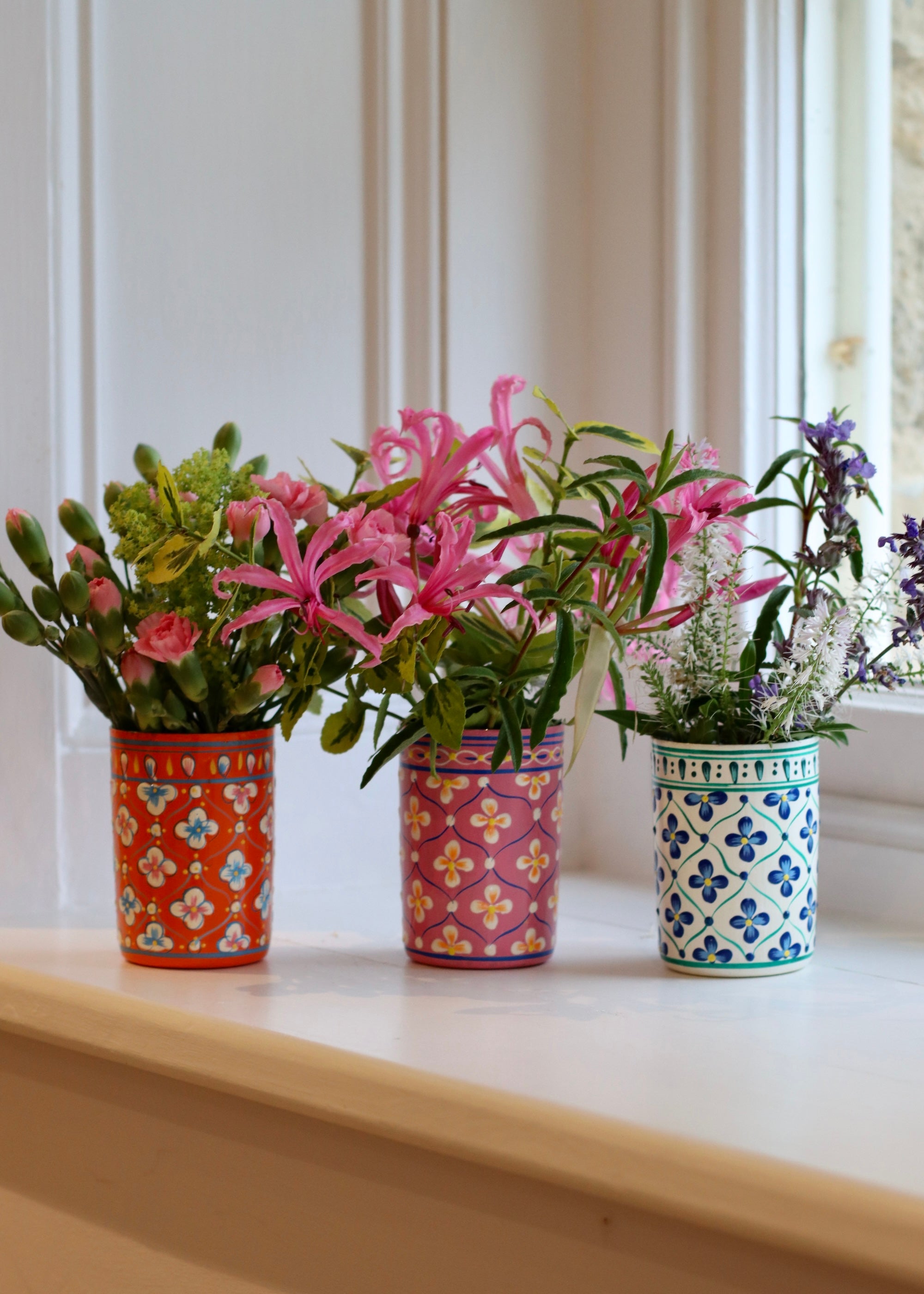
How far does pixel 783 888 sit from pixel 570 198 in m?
0.65

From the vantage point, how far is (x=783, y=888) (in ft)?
2.58

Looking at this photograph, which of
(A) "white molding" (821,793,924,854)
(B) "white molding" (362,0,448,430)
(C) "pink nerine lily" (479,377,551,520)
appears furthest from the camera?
(B) "white molding" (362,0,448,430)

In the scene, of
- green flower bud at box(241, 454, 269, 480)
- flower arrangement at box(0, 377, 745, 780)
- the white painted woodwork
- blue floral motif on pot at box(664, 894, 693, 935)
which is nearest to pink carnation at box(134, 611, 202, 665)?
flower arrangement at box(0, 377, 745, 780)

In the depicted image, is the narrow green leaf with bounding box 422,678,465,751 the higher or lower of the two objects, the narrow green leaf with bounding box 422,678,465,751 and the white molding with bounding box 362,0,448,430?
the lower

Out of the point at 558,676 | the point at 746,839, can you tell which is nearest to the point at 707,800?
the point at 746,839

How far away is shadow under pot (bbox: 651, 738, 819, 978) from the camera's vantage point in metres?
0.78

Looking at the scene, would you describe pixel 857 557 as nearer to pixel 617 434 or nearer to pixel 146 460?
pixel 617 434

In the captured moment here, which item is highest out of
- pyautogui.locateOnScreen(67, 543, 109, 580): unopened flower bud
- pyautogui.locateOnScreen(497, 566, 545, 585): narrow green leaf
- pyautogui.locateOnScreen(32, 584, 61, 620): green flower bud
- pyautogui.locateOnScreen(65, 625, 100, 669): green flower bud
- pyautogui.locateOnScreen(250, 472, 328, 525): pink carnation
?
pyautogui.locateOnScreen(250, 472, 328, 525): pink carnation

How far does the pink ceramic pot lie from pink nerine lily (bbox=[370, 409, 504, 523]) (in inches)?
5.6

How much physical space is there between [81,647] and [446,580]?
0.23m

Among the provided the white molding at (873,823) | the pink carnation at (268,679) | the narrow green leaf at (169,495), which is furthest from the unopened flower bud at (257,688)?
the white molding at (873,823)

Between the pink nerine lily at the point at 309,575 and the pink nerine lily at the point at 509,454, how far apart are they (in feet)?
0.38

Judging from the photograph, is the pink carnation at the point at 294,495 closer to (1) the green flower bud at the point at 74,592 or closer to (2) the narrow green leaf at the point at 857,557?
(1) the green flower bud at the point at 74,592

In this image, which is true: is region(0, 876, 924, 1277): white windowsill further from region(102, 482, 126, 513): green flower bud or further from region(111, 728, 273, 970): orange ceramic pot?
region(102, 482, 126, 513): green flower bud
